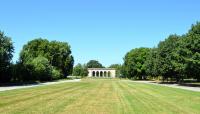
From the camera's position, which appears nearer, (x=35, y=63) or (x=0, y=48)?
(x=0, y=48)

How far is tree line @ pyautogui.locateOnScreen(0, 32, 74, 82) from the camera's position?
206ft

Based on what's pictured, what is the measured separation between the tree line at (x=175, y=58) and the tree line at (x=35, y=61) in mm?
23534

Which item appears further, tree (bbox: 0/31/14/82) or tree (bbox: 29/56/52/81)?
tree (bbox: 29/56/52/81)

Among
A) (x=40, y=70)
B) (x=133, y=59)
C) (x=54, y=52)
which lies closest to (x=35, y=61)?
(x=40, y=70)

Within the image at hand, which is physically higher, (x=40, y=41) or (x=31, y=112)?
(x=40, y=41)

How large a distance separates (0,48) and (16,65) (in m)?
11.1

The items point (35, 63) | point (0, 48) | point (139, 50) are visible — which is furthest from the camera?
point (139, 50)

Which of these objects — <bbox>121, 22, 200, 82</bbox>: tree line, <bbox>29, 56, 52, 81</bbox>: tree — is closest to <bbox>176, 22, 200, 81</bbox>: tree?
<bbox>121, 22, 200, 82</bbox>: tree line

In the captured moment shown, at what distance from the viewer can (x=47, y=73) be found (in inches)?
3671

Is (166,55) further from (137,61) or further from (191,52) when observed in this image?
(137,61)

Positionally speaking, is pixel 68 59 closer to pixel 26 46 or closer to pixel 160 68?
pixel 26 46

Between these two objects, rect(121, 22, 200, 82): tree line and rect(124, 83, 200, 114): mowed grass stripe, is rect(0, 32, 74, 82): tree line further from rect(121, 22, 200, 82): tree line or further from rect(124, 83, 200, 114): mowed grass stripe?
rect(124, 83, 200, 114): mowed grass stripe

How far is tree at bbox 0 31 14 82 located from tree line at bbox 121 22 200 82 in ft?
86.3

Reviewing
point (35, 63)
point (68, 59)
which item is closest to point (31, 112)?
point (35, 63)
